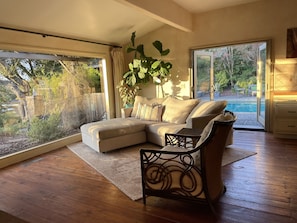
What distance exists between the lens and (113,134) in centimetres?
420

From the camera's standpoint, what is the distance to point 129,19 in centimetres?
511

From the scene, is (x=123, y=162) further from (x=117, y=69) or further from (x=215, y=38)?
(x=215, y=38)

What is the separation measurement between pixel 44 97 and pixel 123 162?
232cm

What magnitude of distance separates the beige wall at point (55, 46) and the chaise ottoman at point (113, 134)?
5.62 feet

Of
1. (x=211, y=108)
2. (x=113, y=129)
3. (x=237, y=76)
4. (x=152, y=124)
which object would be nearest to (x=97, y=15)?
(x=113, y=129)

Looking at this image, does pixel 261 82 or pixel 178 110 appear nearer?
pixel 178 110

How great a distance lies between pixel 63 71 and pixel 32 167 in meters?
2.31

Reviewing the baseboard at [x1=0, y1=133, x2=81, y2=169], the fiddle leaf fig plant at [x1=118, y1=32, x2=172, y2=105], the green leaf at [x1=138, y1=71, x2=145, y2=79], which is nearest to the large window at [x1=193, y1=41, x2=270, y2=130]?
the fiddle leaf fig plant at [x1=118, y1=32, x2=172, y2=105]

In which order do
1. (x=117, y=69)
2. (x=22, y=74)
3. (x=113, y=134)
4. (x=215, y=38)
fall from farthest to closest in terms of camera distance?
(x=117, y=69) < (x=215, y=38) < (x=22, y=74) < (x=113, y=134)

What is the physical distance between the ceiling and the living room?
101 millimetres

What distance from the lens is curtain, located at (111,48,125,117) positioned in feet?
20.3

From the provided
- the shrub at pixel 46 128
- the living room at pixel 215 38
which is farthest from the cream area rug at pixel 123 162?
the shrub at pixel 46 128

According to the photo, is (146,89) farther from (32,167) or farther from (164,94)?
Answer: (32,167)

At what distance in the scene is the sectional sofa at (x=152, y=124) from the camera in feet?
12.9
